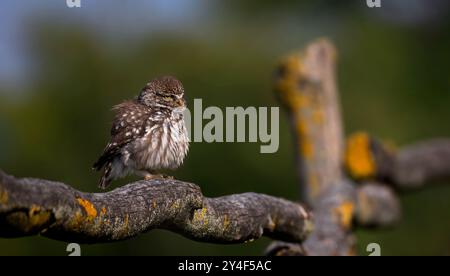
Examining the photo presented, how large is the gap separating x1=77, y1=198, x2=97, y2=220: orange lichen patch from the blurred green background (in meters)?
7.76

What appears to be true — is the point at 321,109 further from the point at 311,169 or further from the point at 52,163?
the point at 52,163

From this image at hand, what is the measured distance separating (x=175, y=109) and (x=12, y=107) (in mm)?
9718

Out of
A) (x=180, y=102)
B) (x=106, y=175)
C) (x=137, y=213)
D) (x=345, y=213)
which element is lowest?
(x=345, y=213)

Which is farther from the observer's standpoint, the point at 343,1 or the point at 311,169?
the point at 343,1

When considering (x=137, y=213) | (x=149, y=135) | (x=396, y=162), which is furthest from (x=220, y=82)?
(x=137, y=213)

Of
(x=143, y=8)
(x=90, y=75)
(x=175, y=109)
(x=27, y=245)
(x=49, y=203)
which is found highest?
(x=143, y=8)

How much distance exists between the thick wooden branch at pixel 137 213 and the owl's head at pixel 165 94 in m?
1.23

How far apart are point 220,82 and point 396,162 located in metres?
6.52

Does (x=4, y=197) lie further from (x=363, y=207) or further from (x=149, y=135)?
(x=363, y=207)

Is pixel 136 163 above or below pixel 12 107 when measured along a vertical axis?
below

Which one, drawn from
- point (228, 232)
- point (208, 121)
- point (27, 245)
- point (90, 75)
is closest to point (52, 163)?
point (27, 245)

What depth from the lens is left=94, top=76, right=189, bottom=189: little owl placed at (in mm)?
6289

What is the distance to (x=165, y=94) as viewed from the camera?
6.49 m

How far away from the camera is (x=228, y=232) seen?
4.93 m
